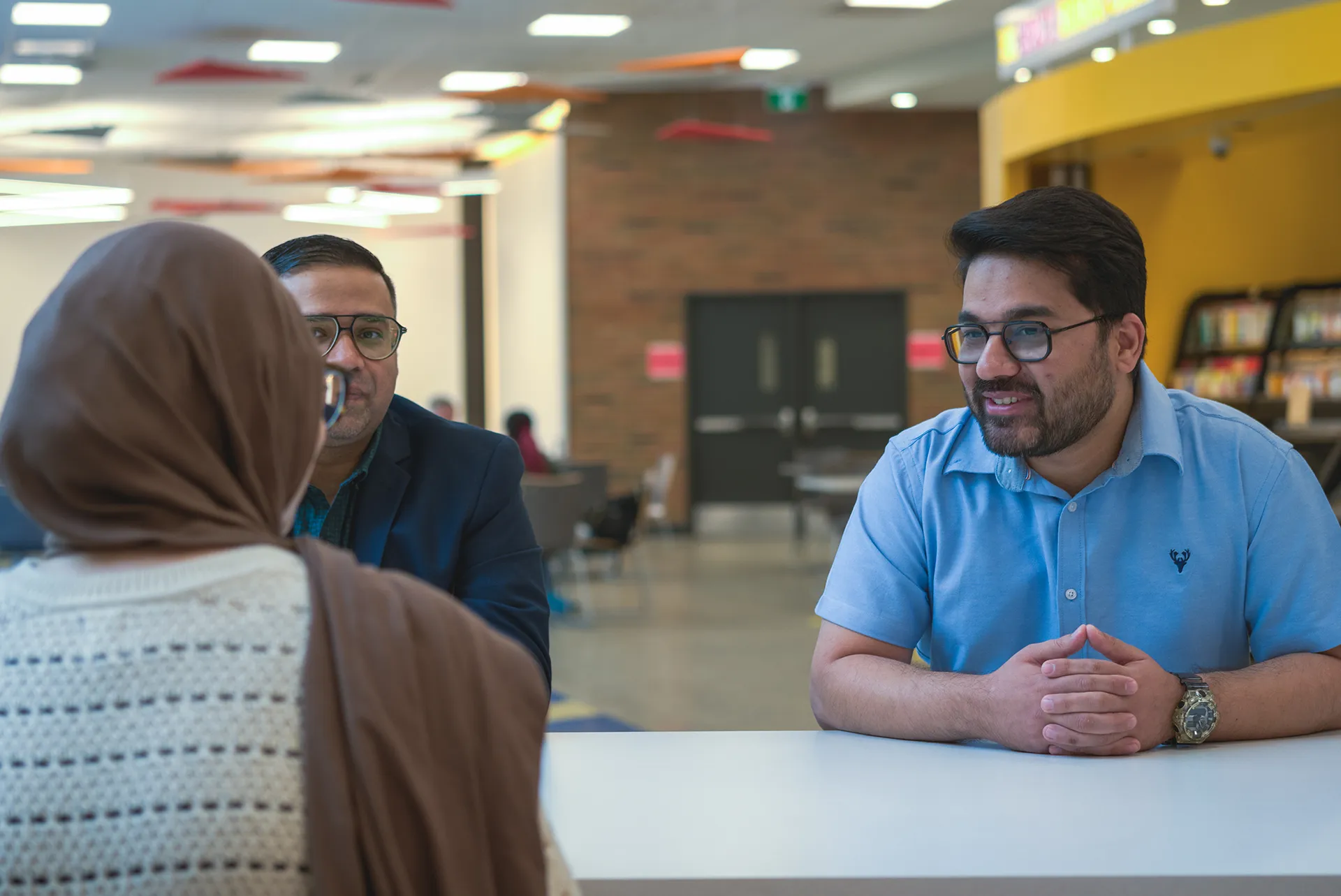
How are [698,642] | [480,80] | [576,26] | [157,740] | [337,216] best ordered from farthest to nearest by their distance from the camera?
1. [337,216]
2. [480,80]
3. [576,26]
4. [698,642]
5. [157,740]

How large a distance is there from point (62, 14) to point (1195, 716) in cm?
1015

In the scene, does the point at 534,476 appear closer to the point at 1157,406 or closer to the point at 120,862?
the point at 1157,406

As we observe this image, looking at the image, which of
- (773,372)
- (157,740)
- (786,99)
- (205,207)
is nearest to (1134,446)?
(157,740)

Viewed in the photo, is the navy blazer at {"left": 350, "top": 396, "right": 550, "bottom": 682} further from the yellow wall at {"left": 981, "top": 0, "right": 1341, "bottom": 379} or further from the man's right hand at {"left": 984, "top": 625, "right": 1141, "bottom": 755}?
the yellow wall at {"left": 981, "top": 0, "right": 1341, "bottom": 379}

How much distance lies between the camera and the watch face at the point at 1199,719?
1.75 meters

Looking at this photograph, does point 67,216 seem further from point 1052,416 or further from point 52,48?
point 1052,416

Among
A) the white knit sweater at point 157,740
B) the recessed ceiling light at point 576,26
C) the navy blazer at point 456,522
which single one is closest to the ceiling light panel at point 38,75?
the recessed ceiling light at point 576,26

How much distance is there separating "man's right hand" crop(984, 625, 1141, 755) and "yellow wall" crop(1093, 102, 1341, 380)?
29.3 feet

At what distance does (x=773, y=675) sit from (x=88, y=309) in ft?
19.7

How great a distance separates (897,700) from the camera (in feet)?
6.08

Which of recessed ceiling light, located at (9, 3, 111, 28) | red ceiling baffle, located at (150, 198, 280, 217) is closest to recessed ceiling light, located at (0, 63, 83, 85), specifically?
recessed ceiling light, located at (9, 3, 111, 28)

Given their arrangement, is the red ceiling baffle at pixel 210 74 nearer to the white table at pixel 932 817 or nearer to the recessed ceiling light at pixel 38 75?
the recessed ceiling light at pixel 38 75

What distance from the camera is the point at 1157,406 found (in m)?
2.05

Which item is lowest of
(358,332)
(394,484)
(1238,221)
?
(394,484)
